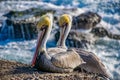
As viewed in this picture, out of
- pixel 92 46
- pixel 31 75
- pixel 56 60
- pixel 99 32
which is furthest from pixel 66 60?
pixel 99 32

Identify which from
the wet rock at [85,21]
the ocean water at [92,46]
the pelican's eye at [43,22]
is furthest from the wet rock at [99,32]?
the pelican's eye at [43,22]

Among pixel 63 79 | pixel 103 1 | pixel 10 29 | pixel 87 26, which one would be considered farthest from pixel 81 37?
pixel 63 79

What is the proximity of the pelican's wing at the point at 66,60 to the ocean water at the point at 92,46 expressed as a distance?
7.73 metres

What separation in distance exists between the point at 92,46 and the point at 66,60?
11809 millimetres

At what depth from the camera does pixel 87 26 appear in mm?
22859

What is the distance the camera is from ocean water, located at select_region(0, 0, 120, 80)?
19062mm

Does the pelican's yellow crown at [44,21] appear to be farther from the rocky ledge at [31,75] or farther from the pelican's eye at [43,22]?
the rocky ledge at [31,75]

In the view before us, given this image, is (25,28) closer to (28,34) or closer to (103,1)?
(28,34)

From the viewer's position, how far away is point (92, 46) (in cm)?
2125

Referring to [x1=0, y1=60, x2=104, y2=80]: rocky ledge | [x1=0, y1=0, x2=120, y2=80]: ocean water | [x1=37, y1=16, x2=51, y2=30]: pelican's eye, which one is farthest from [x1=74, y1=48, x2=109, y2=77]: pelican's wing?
[x1=0, y1=0, x2=120, y2=80]: ocean water

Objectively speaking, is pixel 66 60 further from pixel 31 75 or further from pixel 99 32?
pixel 99 32

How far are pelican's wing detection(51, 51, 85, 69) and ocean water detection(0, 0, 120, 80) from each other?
25.4ft

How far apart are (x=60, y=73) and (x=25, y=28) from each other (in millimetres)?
13261

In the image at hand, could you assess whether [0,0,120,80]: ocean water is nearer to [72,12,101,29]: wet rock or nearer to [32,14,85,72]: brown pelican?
[72,12,101,29]: wet rock
